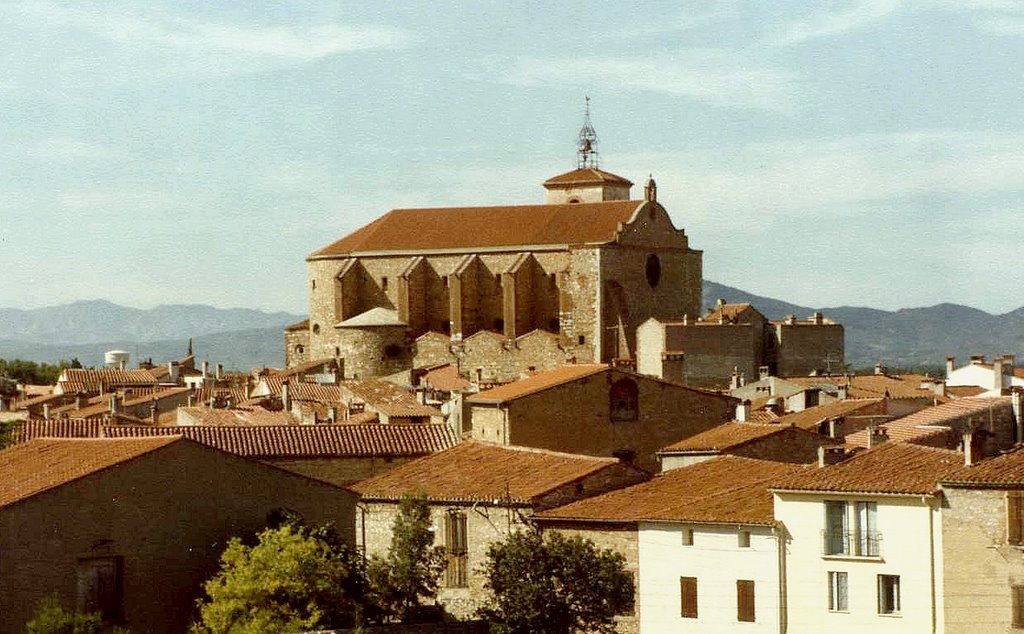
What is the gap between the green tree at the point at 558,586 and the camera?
129 feet

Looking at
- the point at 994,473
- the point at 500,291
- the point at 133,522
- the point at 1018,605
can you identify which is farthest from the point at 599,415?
the point at 500,291

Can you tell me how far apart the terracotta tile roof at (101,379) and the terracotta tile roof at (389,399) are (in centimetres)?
2946

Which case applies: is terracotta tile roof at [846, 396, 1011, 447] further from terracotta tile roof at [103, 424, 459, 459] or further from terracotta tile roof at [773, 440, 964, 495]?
terracotta tile roof at [103, 424, 459, 459]

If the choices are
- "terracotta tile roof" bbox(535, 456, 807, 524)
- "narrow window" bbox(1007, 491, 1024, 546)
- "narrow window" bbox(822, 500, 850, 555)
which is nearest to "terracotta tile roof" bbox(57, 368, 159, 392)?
"terracotta tile roof" bbox(535, 456, 807, 524)

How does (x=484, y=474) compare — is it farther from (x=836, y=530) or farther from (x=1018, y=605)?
(x=1018, y=605)

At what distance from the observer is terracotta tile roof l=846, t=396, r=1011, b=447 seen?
4588 centimetres

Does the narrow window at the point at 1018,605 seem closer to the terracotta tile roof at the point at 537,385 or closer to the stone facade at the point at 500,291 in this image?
the terracotta tile roof at the point at 537,385

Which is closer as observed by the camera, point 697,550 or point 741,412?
point 697,550

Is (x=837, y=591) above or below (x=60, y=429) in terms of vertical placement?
below

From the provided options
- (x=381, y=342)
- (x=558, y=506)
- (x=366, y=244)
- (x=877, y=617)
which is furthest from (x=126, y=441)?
(x=366, y=244)

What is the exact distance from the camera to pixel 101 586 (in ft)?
128

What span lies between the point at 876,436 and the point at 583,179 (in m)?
80.0

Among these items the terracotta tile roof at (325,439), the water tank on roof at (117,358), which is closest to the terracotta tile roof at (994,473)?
the terracotta tile roof at (325,439)

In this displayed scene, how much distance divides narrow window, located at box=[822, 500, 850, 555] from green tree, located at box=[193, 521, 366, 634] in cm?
854
